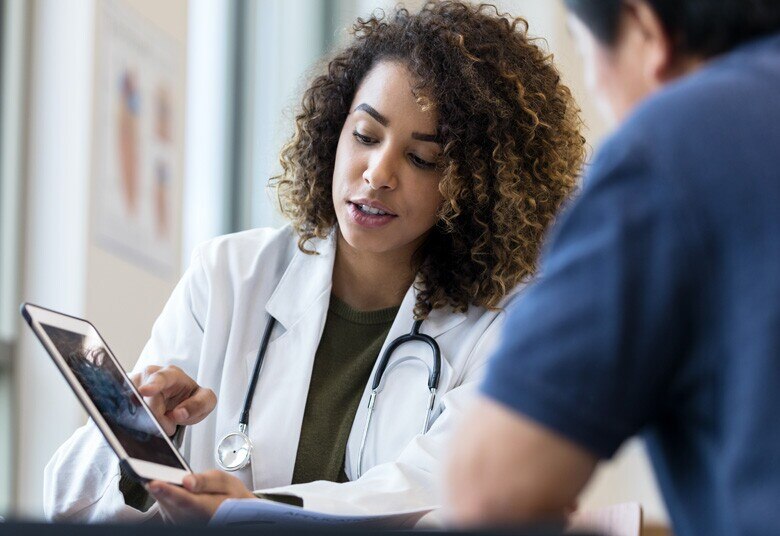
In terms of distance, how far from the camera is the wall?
329 cm

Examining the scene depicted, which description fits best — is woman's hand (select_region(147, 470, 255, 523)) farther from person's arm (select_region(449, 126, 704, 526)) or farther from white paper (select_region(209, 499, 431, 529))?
person's arm (select_region(449, 126, 704, 526))

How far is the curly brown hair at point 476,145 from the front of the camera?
1.99m

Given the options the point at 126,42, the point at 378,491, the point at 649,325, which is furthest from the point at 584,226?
the point at 126,42

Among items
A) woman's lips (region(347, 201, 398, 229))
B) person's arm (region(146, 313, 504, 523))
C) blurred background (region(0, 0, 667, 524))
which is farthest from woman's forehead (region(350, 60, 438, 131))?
blurred background (region(0, 0, 667, 524))

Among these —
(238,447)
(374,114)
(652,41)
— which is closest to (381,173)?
(374,114)

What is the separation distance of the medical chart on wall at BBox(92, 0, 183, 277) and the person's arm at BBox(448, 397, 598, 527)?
111 inches

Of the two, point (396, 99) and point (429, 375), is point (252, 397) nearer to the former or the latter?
point (429, 375)

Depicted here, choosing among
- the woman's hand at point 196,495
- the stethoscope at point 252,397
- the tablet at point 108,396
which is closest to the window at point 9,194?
the stethoscope at point 252,397

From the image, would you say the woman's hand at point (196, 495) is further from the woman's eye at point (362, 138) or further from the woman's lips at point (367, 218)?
the woman's eye at point (362, 138)

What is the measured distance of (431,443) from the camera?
1.73 m

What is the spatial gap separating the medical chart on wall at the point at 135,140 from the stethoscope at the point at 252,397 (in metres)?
1.67

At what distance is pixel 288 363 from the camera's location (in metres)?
1.95

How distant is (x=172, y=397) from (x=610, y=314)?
108cm

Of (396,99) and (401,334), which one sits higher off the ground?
(396,99)
